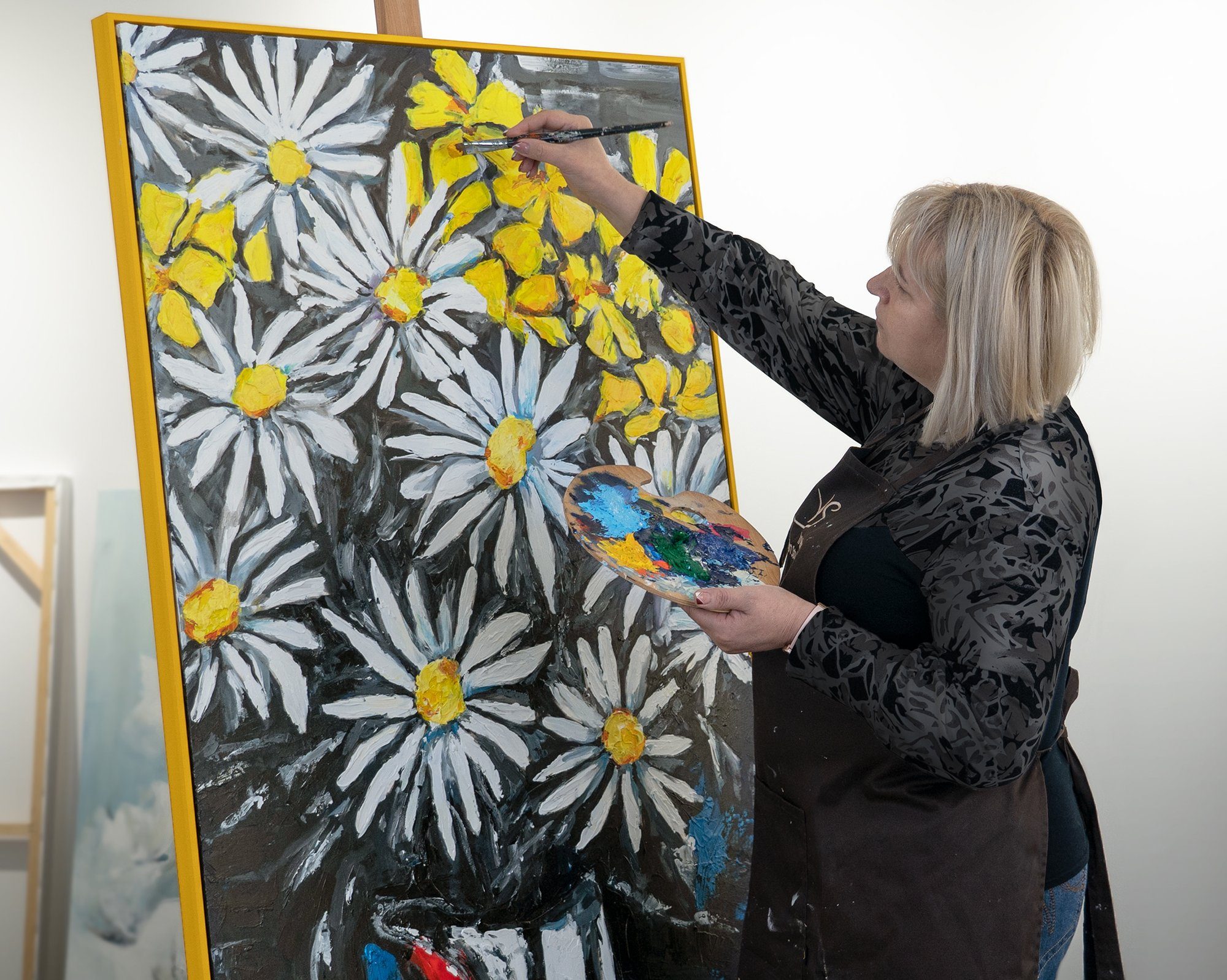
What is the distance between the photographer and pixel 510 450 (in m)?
1.43

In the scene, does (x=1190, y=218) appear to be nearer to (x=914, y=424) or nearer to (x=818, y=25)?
(x=818, y=25)

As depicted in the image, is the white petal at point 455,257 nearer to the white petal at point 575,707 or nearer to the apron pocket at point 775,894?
the white petal at point 575,707

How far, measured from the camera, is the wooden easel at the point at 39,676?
85.5 inches

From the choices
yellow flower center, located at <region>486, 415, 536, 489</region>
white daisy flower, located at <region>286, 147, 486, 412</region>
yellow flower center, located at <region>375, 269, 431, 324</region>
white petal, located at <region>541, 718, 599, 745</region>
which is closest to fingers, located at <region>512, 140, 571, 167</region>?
white daisy flower, located at <region>286, 147, 486, 412</region>

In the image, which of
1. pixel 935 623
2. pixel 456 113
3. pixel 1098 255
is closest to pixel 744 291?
pixel 456 113

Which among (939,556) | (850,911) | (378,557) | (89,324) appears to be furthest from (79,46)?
(850,911)

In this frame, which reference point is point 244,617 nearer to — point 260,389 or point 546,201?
point 260,389

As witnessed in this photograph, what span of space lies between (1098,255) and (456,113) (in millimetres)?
1626

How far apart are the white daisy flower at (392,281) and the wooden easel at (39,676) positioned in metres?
1.26

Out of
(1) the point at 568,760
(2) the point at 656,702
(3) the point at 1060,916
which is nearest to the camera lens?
(3) the point at 1060,916

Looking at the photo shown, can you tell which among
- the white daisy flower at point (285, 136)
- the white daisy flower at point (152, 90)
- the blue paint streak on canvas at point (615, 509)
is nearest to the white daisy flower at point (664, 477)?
the blue paint streak on canvas at point (615, 509)

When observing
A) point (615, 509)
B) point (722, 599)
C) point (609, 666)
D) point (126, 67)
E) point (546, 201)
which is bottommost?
point (609, 666)

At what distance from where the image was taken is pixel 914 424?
4.07 ft

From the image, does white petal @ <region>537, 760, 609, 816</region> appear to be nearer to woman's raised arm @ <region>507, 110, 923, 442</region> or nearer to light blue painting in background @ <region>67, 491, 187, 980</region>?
woman's raised arm @ <region>507, 110, 923, 442</region>
